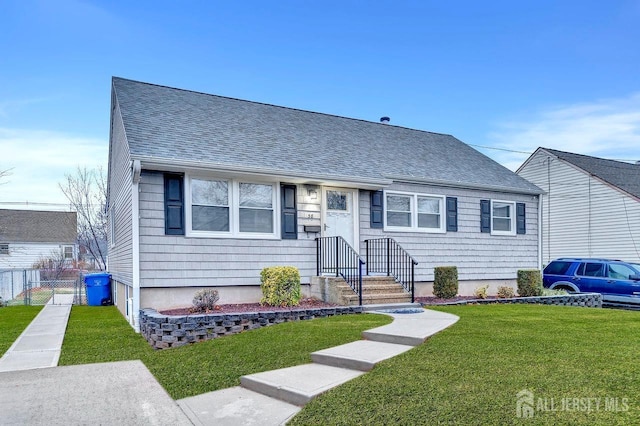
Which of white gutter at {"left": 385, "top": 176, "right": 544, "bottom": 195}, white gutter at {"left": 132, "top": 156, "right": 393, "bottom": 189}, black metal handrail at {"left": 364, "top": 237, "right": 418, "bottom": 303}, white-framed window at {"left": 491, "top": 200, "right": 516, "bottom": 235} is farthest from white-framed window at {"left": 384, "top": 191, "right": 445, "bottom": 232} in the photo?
white-framed window at {"left": 491, "top": 200, "right": 516, "bottom": 235}

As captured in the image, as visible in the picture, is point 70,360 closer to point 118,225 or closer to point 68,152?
point 118,225

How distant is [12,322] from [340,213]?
7674mm

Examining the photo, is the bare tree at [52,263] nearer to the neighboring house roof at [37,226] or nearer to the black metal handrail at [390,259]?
the neighboring house roof at [37,226]

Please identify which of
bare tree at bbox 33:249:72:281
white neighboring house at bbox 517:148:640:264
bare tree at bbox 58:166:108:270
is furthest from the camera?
bare tree at bbox 33:249:72:281

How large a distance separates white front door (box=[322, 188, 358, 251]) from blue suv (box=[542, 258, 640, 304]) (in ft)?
22.8

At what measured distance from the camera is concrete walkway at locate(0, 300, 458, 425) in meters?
3.88

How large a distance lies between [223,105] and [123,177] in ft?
11.7

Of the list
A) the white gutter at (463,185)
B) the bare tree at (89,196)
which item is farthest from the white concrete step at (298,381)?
the bare tree at (89,196)

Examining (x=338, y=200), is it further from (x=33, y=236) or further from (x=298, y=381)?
(x=33, y=236)

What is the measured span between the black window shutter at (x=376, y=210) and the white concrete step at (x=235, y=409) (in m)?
7.07

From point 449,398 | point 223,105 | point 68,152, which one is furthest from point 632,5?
point 68,152

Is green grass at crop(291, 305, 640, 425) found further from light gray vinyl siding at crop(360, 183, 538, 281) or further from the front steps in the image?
light gray vinyl siding at crop(360, 183, 538, 281)

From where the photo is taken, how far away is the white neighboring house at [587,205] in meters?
18.9

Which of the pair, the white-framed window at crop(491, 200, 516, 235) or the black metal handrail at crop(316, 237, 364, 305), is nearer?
the black metal handrail at crop(316, 237, 364, 305)
